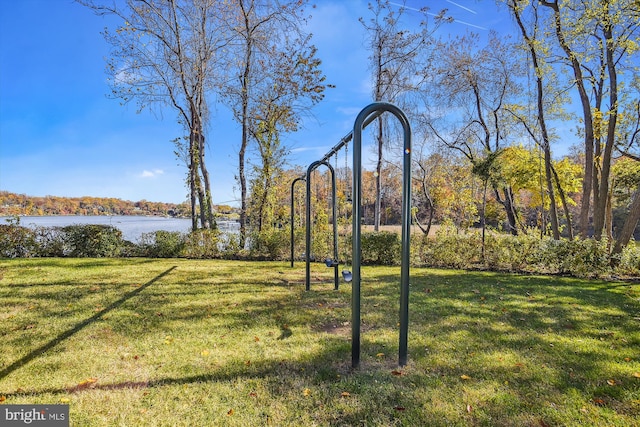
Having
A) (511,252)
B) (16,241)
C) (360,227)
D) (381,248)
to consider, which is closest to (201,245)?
(16,241)

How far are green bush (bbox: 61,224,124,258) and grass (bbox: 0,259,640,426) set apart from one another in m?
3.23

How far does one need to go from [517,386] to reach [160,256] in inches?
332

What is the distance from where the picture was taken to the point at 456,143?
1146 centimetres

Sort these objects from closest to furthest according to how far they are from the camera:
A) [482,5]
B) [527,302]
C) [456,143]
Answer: [527,302]
[482,5]
[456,143]

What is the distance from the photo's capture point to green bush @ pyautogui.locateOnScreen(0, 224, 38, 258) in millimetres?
7711

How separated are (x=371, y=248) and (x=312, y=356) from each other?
17.4ft

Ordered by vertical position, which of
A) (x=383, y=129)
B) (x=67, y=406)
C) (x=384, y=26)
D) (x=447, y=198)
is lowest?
(x=67, y=406)

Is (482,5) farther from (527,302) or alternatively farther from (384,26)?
(527,302)

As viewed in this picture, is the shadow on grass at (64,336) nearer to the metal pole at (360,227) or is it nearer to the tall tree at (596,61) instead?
the metal pole at (360,227)

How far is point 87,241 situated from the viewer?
8023 millimetres

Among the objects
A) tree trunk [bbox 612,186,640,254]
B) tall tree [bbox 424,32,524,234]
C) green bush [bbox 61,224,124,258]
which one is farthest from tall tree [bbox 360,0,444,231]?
green bush [bbox 61,224,124,258]

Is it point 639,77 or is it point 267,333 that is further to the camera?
point 639,77

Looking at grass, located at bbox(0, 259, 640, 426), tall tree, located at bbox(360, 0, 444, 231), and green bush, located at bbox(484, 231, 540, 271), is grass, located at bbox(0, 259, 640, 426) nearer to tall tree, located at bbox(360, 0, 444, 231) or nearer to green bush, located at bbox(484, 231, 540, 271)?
green bush, located at bbox(484, 231, 540, 271)

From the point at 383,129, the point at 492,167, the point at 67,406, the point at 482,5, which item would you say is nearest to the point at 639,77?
the point at 492,167
